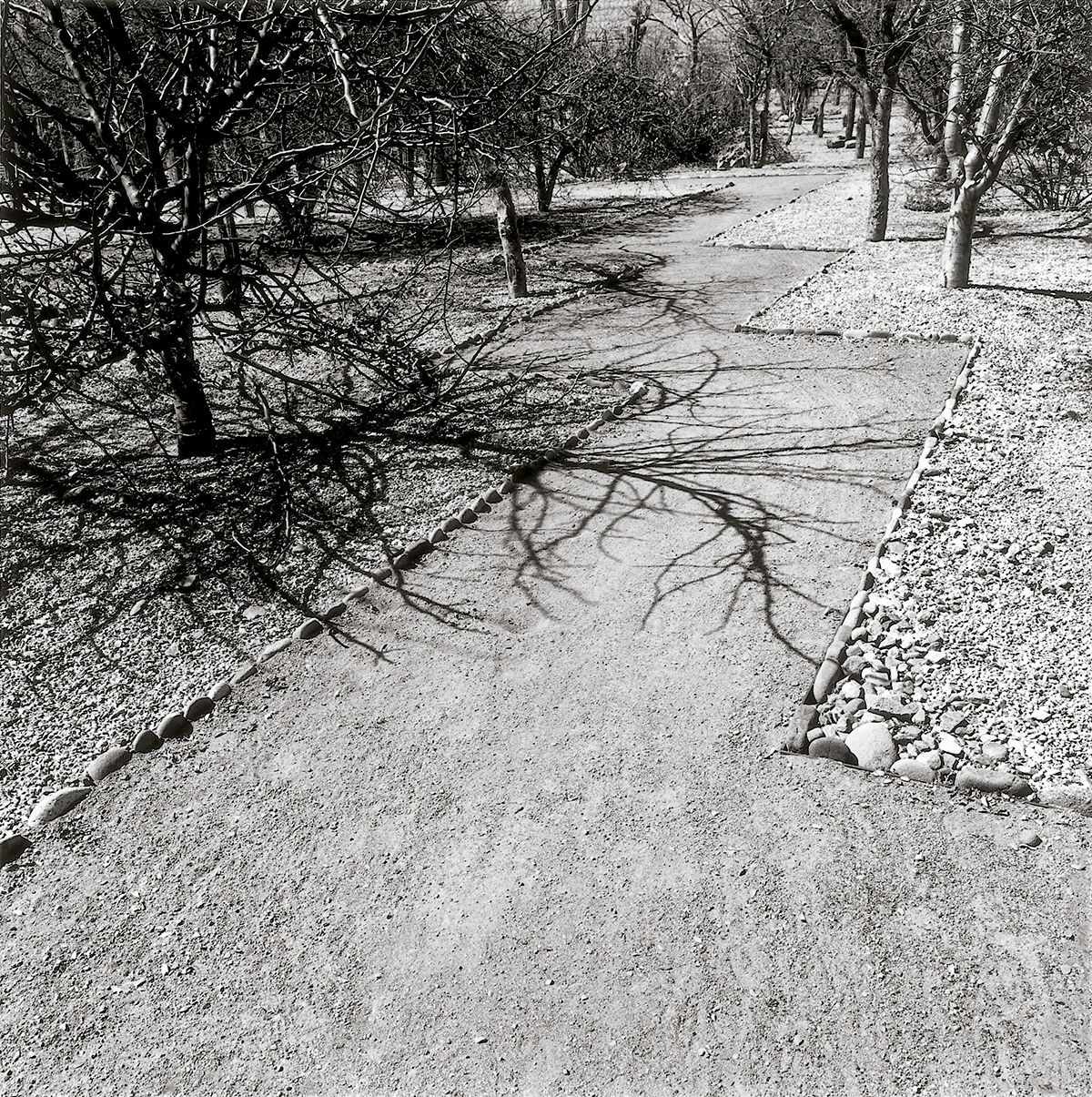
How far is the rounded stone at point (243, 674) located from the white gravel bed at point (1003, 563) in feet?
8.08

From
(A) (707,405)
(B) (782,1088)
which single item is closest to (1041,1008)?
(B) (782,1088)

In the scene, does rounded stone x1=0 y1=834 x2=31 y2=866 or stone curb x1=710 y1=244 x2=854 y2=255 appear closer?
rounded stone x1=0 y1=834 x2=31 y2=866

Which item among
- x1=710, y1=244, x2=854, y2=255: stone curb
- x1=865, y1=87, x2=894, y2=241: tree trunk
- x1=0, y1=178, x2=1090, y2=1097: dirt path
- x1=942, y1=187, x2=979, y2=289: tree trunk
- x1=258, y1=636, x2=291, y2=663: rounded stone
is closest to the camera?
x1=0, y1=178, x2=1090, y2=1097: dirt path

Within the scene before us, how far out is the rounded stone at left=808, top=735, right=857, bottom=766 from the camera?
3.37 meters

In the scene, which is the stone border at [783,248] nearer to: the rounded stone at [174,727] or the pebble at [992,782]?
the pebble at [992,782]

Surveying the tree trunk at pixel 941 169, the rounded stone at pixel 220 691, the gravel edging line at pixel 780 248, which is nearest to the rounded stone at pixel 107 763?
the rounded stone at pixel 220 691

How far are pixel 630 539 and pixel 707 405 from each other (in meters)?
2.25

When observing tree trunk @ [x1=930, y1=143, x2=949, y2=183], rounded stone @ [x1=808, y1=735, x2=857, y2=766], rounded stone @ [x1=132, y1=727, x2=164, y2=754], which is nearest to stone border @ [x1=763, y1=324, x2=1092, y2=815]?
rounded stone @ [x1=808, y1=735, x2=857, y2=766]

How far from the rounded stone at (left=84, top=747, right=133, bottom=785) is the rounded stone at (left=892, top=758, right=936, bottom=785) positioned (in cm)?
294

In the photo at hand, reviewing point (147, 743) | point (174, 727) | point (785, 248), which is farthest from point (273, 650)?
point (785, 248)

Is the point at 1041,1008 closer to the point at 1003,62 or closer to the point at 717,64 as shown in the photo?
the point at 1003,62

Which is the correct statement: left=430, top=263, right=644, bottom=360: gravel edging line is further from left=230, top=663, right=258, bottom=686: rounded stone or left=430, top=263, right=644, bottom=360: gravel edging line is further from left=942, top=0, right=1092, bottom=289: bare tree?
left=230, top=663, right=258, bottom=686: rounded stone

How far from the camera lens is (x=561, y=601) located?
4453mm

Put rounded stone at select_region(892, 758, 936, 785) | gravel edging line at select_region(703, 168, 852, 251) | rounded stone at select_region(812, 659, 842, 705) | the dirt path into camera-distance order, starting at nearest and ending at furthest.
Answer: the dirt path < rounded stone at select_region(892, 758, 936, 785) < rounded stone at select_region(812, 659, 842, 705) < gravel edging line at select_region(703, 168, 852, 251)
